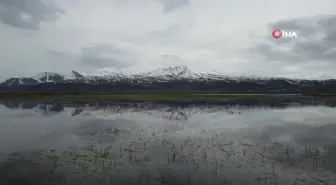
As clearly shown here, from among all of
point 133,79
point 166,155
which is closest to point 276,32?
point 166,155

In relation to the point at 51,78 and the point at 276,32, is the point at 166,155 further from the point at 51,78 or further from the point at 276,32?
the point at 51,78

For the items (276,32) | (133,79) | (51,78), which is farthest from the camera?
(51,78)

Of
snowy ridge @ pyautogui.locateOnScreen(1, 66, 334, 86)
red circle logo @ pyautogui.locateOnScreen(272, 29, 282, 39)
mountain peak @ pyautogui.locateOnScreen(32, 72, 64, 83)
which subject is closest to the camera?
red circle logo @ pyautogui.locateOnScreen(272, 29, 282, 39)

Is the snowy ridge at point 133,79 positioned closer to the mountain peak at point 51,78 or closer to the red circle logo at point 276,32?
the mountain peak at point 51,78

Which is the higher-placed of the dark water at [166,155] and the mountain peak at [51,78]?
the mountain peak at [51,78]

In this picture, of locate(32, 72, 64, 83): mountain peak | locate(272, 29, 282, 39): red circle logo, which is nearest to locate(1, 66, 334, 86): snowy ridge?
locate(32, 72, 64, 83): mountain peak

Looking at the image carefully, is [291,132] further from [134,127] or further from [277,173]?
[134,127]

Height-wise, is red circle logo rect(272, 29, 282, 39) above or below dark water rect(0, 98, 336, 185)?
above

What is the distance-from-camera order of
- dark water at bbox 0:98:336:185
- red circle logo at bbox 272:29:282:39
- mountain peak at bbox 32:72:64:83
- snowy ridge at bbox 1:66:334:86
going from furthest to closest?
mountain peak at bbox 32:72:64:83, snowy ridge at bbox 1:66:334:86, red circle logo at bbox 272:29:282:39, dark water at bbox 0:98:336:185

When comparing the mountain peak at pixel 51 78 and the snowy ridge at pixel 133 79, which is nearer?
the snowy ridge at pixel 133 79

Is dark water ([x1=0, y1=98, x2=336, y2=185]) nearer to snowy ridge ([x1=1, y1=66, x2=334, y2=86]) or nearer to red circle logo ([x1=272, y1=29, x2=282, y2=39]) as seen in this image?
red circle logo ([x1=272, y1=29, x2=282, y2=39])

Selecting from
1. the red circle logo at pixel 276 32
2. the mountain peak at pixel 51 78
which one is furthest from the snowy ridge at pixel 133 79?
the red circle logo at pixel 276 32

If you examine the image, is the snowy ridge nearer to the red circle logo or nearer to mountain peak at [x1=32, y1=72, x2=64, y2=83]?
mountain peak at [x1=32, y1=72, x2=64, y2=83]

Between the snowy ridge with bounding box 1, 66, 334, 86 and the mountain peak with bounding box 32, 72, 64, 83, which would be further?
the mountain peak with bounding box 32, 72, 64, 83
